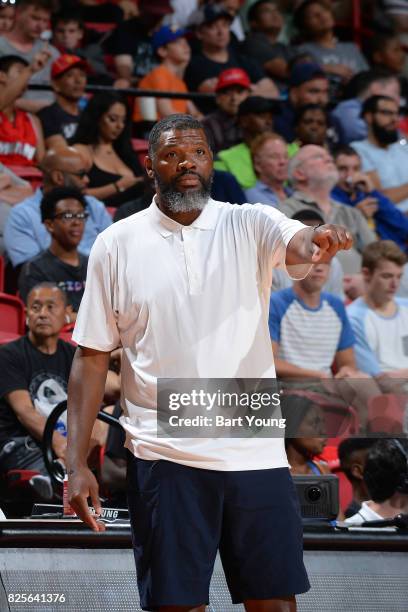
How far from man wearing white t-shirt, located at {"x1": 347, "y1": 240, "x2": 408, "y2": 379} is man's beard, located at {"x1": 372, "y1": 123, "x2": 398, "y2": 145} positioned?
240 cm

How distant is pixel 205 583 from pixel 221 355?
54 cm

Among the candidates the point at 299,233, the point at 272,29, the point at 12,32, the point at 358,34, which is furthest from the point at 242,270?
the point at 358,34

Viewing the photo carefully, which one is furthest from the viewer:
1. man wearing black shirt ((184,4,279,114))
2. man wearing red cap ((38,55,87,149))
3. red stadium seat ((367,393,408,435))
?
man wearing black shirt ((184,4,279,114))

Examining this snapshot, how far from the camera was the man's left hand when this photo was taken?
2506 mm

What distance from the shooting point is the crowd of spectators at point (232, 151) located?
5.63 m

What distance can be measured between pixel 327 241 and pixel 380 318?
3882 mm

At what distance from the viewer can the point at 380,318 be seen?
20.7 ft

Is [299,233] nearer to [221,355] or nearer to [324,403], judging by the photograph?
[221,355]

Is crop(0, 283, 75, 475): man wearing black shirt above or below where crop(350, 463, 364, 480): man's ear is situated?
above

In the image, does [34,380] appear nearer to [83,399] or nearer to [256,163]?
[83,399]

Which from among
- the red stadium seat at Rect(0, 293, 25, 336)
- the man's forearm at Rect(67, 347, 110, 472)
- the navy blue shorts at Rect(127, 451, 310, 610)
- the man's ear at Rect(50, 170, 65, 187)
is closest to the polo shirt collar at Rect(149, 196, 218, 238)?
the man's forearm at Rect(67, 347, 110, 472)

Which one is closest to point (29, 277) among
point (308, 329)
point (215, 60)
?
point (308, 329)

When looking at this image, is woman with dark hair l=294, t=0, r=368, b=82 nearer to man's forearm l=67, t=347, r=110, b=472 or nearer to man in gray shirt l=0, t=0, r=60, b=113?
man in gray shirt l=0, t=0, r=60, b=113

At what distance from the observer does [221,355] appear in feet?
8.91
